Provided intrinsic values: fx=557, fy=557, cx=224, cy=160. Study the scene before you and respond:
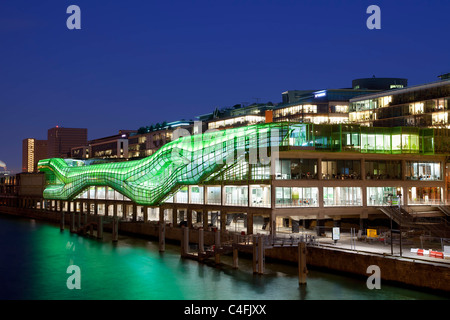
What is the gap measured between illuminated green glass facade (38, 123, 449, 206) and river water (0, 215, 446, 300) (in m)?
10.0

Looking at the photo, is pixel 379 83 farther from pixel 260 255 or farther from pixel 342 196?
pixel 260 255

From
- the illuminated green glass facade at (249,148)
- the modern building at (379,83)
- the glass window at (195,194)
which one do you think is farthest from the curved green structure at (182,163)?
the modern building at (379,83)

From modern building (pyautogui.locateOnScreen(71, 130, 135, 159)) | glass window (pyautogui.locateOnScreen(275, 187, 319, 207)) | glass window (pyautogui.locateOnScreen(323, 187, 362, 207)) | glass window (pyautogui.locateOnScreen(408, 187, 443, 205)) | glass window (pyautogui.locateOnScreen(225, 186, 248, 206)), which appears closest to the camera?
glass window (pyautogui.locateOnScreen(275, 187, 319, 207))

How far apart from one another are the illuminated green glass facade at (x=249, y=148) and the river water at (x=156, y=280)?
10.0 m

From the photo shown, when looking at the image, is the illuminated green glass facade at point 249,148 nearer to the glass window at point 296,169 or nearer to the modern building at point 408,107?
the glass window at point 296,169

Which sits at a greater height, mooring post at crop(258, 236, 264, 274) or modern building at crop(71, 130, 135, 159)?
modern building at crop(71, 130, 135, 159)

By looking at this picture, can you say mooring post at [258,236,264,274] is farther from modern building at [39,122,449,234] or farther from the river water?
modern building at [39,122,449,234]

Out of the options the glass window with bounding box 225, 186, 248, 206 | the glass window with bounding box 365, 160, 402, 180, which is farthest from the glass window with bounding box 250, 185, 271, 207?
the glass window with bounding box 365, 160, 402, 180

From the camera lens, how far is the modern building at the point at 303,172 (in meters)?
56.8

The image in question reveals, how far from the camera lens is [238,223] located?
2798 inches

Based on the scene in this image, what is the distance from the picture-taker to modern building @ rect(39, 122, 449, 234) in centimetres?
5684

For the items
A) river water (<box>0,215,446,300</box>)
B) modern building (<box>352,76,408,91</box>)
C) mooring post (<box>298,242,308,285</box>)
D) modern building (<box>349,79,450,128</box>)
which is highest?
modern building (<box>352,76,408,91</box>)

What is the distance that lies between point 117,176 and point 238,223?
23918mm
